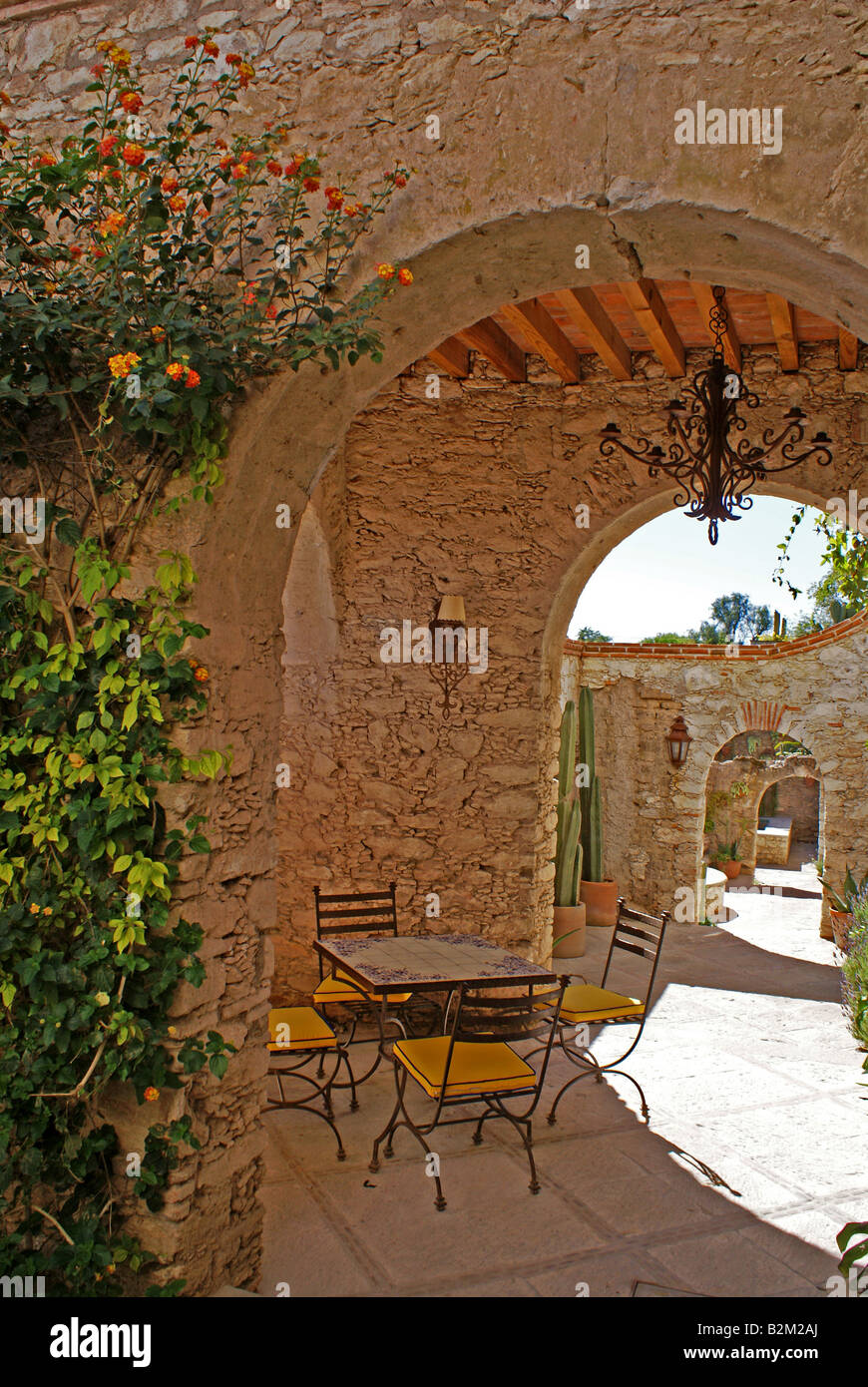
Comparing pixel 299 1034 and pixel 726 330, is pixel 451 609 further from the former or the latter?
pixel 299 1034

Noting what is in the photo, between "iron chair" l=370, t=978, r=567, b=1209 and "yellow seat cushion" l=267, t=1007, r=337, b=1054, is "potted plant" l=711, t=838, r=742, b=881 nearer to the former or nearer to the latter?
"iron chair" l=370, t=978, r=567, b=1209

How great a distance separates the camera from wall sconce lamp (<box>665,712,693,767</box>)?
9109 millimetres

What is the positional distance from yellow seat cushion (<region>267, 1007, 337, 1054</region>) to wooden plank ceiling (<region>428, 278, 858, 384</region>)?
2975mm

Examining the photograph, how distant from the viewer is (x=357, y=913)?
4.79 meters

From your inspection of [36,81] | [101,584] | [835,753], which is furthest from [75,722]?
[835,753]

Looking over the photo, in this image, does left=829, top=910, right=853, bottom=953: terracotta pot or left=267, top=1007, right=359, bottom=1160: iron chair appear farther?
left=829, top=910, right=853, bottom=953: terracotta pot

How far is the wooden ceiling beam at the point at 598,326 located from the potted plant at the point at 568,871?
301cm

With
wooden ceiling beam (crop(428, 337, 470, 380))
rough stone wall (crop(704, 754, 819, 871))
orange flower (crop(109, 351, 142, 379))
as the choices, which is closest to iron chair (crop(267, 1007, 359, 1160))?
orange flower (crop(109, 351, 142, 379))

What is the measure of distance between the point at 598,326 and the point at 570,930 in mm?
4503

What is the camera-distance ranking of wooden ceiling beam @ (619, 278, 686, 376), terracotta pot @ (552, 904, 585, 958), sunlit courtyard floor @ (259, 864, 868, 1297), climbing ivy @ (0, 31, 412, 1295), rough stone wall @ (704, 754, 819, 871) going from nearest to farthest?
climbing ivy @ (0, 31, 412, 1295), sunlit courtyard floor @ (259, 864, 868, 1297), wooden ceiling beam @ (619, 278, 686, 376), terracotta pot @ (552, 904, 585, 958), rough stone wall @ (704, 754, 819, 871)

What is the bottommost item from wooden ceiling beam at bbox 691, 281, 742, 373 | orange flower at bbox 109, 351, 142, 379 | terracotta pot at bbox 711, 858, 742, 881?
terracotta pot at bbox 711, 858, 742, 881

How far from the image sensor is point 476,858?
541cm

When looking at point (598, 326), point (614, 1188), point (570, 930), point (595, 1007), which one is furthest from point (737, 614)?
point (614, 1188)
